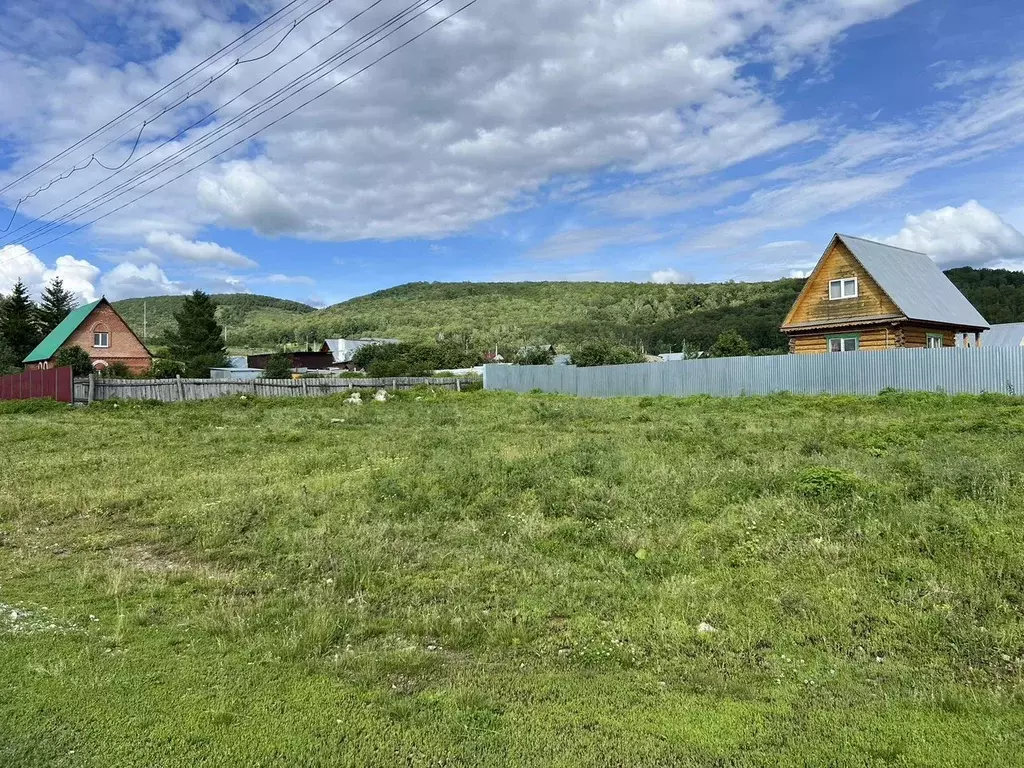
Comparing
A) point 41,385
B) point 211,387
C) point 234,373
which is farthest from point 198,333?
point 211,387

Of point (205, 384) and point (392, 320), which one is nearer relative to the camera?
point (205, 384)

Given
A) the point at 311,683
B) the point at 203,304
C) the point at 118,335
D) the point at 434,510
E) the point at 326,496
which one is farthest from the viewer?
the point at 203,304

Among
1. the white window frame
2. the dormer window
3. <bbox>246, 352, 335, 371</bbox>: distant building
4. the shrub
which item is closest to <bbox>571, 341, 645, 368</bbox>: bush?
the white window frame

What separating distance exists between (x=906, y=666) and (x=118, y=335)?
5173 centimetres

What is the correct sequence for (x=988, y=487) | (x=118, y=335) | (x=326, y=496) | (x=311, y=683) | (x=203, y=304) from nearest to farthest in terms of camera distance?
(x=311, y=683) → (x=988, y=487) → (x=326, y=496) → (x=118, y=335) → (x=203, y=304)

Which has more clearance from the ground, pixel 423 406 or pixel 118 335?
pixel 118 335

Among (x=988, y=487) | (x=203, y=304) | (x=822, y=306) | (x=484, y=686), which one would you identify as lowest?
(x=484, y=686)

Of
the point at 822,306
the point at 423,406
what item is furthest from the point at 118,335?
the point at 822,306

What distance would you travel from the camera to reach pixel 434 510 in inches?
311

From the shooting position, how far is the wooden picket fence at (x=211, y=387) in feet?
93.8

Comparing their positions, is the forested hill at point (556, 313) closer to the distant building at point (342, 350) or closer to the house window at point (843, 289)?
the distant building at point (342, 350)

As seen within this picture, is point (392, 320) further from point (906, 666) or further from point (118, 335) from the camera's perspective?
point (906, 666)

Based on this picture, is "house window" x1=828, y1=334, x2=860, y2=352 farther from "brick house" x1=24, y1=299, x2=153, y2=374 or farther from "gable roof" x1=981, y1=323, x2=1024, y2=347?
"brick house" x1=24, y1=299, x2=153, y2=374

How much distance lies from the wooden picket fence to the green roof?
58.6 feet
